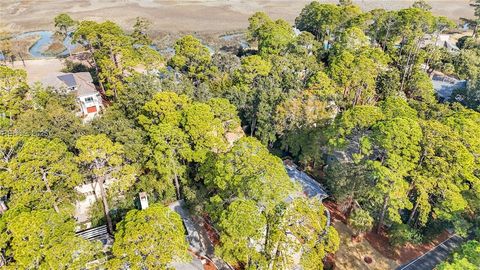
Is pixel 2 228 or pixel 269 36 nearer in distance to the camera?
pixel 2 228

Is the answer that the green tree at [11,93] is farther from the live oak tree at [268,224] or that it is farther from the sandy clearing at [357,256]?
the sandy clearing at [357,256]

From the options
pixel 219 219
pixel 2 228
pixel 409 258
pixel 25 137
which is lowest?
pixel 409 258

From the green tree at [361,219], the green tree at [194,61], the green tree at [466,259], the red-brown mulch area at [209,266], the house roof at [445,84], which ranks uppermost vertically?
the green tree at [194,61]

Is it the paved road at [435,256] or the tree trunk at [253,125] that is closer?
the paved road at [435,256]

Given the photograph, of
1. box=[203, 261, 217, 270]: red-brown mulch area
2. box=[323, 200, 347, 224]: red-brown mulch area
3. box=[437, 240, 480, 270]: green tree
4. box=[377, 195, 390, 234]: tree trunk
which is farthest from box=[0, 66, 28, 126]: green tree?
box=[437, 240, 480, 270]: green tree

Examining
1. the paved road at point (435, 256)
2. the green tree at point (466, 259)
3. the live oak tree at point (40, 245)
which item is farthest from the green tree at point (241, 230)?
the paved road at point (435, 256)

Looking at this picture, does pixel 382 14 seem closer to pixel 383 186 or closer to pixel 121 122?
pixel 383 186

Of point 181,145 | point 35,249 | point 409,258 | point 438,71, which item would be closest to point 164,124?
point 181,145
